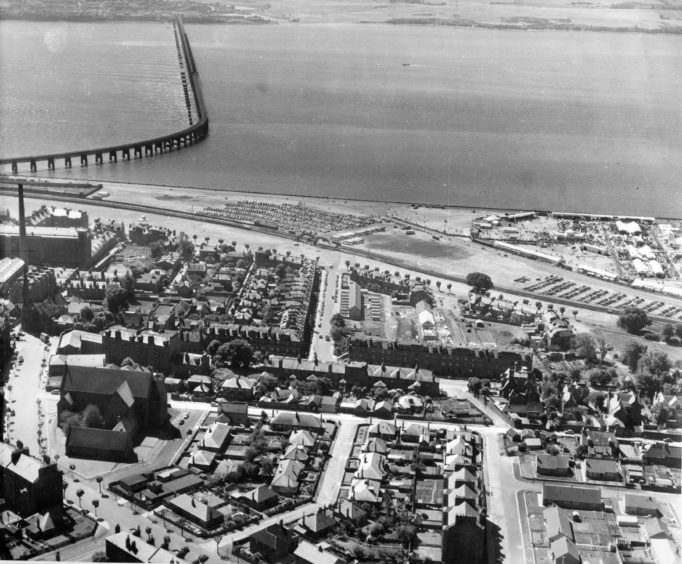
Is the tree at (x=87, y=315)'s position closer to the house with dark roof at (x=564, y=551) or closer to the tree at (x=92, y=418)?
the tree at (x=92, y=418)

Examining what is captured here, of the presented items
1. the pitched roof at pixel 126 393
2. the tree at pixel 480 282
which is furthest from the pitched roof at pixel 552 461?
the tree at pixel 480 282

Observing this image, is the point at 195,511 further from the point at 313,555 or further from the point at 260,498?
the point at 313,555

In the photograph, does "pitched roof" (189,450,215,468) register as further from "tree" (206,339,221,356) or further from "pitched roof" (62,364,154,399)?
"tree" (206,339,221,356)

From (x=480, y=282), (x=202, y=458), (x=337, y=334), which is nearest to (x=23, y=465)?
(x=202, y=458)

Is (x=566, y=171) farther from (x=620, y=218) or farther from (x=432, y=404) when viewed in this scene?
(x=432, y=404)

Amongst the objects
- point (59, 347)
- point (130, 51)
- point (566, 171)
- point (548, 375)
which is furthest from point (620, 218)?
point (130, 51)
